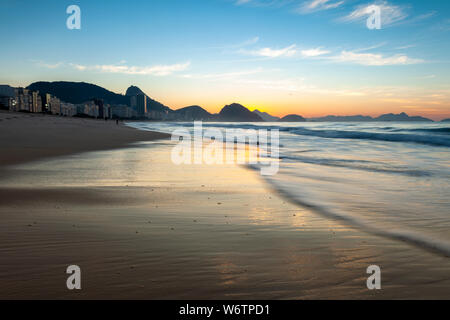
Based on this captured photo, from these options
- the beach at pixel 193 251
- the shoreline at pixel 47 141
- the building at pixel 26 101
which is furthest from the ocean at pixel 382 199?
the building at pixel 26 101

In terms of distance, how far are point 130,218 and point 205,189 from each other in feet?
9.47

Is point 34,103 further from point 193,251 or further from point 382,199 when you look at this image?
point 193,251

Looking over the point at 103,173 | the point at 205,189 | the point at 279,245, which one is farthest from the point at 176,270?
the point at 103,173

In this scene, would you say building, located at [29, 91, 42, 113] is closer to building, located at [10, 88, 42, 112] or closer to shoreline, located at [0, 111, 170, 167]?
building, located at [10, 88, 42, 112]

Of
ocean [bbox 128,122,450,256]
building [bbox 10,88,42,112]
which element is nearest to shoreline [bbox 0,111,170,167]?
ocean [bbox 128,122,450,256]

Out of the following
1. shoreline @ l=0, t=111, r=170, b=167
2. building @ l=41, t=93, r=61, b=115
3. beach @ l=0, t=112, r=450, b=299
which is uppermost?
building @ l=41, t=93, r=61, b=115

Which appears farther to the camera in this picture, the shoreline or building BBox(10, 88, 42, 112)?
building BBox(10, 88, 42, 112)

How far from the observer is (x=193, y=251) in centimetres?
392

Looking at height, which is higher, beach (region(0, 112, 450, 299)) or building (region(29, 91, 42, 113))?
building (region(29, 91, 42, 113))

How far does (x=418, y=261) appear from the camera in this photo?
12.1 ft

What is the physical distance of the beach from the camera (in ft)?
9.86

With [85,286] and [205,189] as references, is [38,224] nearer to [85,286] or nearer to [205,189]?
[85,286]

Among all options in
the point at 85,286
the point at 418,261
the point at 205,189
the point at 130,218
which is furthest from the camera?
the point at 205,189

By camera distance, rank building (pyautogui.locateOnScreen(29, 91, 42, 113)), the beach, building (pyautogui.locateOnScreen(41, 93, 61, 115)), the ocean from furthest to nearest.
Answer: building (pyautogui.locateOnScreen(41, 93, 61, 115)), building (pyautogui.locateOnScreen(29, 91, 42, 113)), the ocean, the beach
